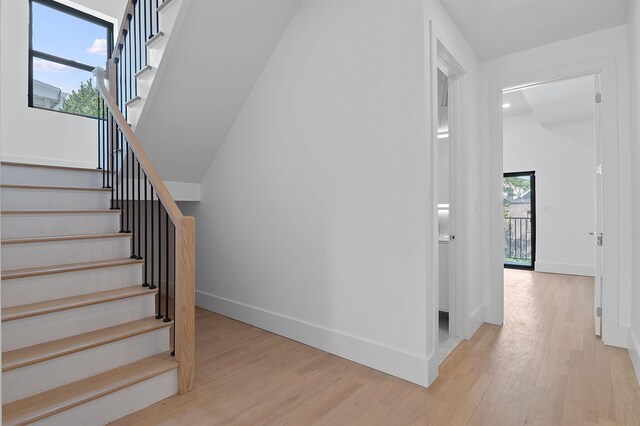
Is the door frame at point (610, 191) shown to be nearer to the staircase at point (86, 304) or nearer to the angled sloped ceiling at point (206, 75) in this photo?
the angled sloped ceiling at point (206, 75)

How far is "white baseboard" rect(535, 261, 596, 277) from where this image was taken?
5.66m

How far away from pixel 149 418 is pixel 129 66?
118 inches

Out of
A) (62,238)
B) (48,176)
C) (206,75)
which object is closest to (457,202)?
(206,75)

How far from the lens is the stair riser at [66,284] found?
79.4 inches

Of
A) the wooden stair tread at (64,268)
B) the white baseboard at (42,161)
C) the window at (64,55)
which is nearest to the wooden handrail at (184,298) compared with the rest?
the wooden stair tread at (64,268)

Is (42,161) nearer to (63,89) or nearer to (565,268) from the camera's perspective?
(63,89)

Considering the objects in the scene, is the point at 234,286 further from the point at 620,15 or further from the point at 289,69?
the point at 620,15

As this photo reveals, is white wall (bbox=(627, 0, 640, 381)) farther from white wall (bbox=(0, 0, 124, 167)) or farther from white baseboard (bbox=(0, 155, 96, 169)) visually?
white wall (bbox=(0, 0, 124, 167))

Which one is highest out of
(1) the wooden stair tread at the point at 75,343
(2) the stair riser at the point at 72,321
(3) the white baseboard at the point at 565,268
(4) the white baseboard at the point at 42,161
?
(4) the white baseboard at the point at 42,161

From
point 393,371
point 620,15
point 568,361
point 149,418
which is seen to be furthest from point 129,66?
point 568,361

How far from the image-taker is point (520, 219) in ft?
22.6

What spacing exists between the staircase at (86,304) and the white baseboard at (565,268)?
616 centimetres

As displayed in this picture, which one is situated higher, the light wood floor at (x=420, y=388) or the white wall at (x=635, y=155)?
the white wall at (x=635, y=155)

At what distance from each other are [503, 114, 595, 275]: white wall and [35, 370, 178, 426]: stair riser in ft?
20.7
